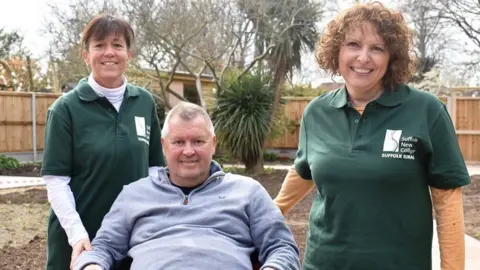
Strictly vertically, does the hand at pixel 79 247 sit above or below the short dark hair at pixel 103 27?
below

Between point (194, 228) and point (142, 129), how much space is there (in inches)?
20.8

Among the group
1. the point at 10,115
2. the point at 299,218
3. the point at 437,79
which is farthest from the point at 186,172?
the point at 437,79

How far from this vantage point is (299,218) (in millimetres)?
7582

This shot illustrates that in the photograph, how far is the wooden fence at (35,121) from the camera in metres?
15.5

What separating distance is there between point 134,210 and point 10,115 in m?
14.2

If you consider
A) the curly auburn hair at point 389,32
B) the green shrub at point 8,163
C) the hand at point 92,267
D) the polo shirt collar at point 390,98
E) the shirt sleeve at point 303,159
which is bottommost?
the green shrub at point 8,163

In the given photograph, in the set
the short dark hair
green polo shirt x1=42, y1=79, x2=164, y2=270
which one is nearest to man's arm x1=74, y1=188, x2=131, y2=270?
green polo shirt x1=42, y1=79, x2=164, y2=270

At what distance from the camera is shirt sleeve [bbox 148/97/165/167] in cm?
276

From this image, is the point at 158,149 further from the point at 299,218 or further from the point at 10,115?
the point at 10,115

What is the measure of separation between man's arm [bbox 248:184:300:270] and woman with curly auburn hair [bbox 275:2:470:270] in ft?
0.32

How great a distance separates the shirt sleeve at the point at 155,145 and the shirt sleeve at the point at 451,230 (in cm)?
129

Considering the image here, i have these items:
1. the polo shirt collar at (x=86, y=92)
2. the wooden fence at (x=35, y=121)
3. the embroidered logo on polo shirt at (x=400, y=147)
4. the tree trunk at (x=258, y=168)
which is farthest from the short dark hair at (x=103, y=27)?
the wooden fence at (x=35, y=121)

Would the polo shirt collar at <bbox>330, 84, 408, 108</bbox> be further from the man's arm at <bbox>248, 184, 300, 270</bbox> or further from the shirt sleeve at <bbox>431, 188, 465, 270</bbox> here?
the man's arm at <bbox>248, 184, 300, 270</bbox>

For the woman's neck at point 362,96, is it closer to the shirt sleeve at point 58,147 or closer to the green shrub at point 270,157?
the shirt sleeve at point 58,147
